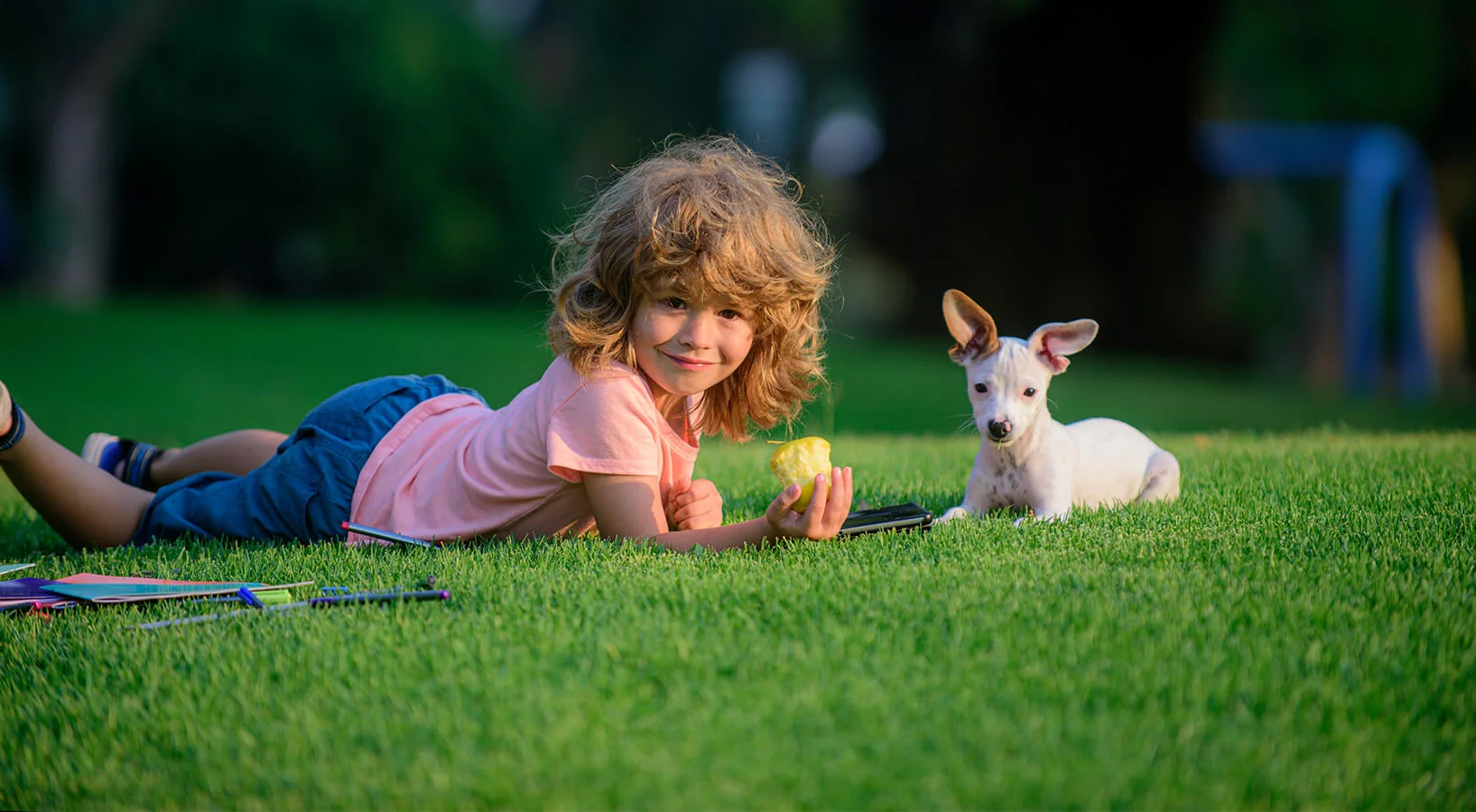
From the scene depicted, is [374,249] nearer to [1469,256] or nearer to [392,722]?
[1469,256]

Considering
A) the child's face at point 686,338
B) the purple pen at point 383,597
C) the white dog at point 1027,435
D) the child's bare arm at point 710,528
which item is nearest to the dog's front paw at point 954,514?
the white dog at point 1027,435

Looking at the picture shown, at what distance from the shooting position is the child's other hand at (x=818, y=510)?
11.2 ft

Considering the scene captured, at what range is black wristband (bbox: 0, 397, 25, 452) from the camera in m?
4.14

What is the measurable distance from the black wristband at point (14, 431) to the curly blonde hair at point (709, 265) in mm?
1794

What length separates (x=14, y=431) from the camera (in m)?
4.16

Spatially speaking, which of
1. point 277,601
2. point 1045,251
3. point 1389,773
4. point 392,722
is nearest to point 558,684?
point 392,722

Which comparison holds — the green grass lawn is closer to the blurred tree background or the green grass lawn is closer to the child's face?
the child's face

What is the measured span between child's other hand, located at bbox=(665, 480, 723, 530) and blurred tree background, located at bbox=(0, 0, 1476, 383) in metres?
6.42

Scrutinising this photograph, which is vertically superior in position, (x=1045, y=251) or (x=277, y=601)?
(x=1045, y=251)

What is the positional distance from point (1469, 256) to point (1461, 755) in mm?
26592

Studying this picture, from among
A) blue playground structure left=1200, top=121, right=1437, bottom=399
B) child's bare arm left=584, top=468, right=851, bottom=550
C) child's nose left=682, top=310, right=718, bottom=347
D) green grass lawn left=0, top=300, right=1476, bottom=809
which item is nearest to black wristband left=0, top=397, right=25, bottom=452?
green grass lawn left=0, top=300, right=1476, bottom=809

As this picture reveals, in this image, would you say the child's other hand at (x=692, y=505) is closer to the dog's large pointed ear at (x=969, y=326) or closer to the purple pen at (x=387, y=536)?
the purple pen at (x=387, y=536)

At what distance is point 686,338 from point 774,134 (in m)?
31.3

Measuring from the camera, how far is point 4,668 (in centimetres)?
285
